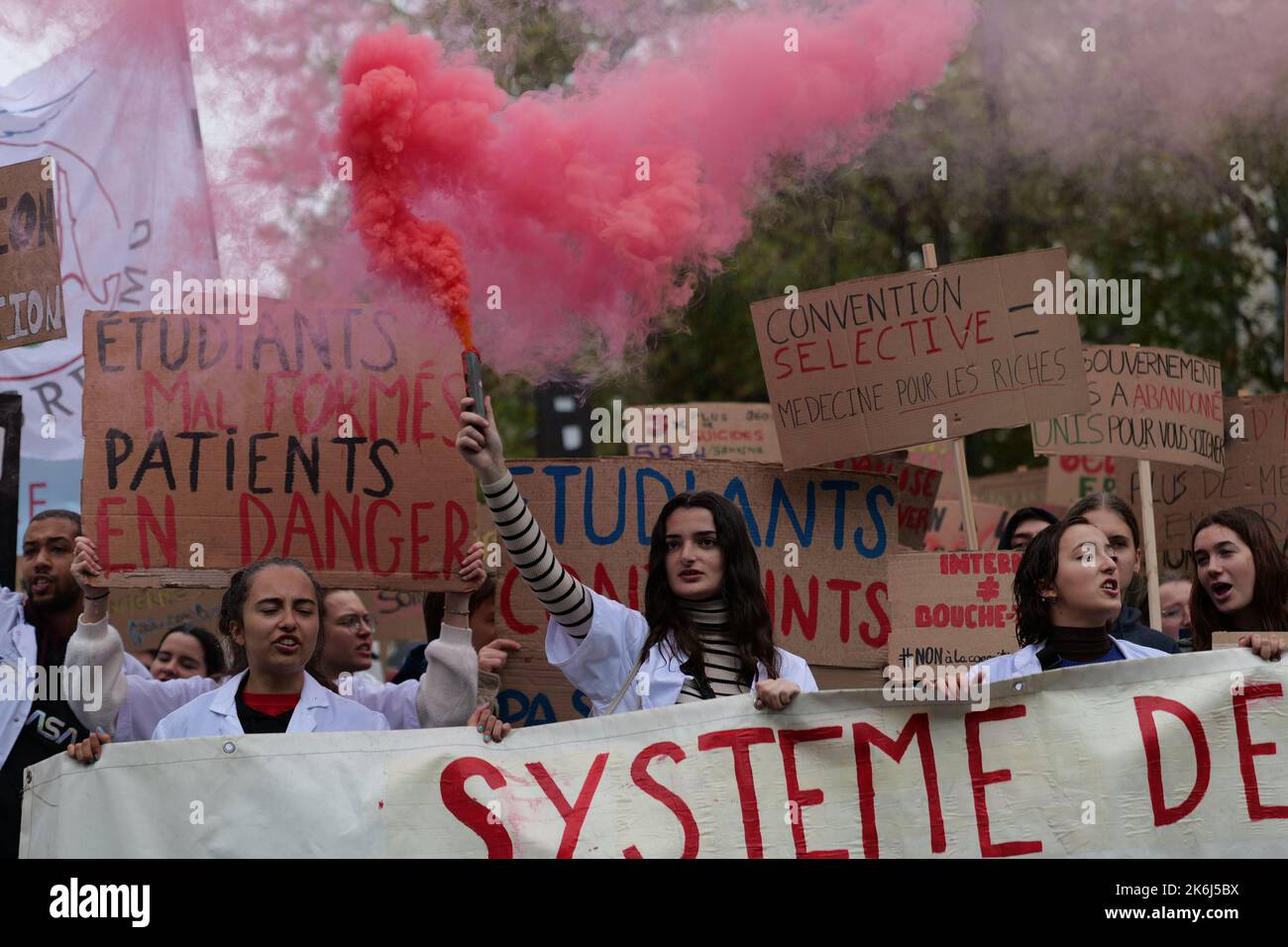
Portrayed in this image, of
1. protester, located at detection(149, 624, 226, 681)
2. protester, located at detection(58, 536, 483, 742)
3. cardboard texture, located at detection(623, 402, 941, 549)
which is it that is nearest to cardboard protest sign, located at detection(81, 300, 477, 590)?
protester, located at detection(58, 536, 483, 742)

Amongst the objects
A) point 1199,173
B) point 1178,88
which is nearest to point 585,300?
point 1178,88

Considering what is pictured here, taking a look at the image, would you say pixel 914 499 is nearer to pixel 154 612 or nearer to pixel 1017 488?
pixel 1017 488

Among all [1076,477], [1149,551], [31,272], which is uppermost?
[31,272]

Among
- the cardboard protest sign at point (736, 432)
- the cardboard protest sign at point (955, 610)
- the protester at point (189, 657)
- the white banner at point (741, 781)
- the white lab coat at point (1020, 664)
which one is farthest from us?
the cardboard protest sign at point (736, 432)

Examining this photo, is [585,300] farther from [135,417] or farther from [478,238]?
[135,417]

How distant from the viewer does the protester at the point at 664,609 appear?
4.41 metres

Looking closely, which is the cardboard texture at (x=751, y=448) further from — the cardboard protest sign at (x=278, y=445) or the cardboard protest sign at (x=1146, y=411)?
the cardboard protest sign at (x=278, y=445)

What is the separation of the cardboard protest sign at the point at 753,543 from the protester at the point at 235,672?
77 cm

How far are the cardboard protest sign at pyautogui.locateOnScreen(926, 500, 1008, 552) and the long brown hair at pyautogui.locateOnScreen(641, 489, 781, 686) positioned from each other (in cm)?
408

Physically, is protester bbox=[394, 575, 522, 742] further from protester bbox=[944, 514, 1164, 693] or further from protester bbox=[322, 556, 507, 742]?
protester bbox=[944, 514, 1164, 693]

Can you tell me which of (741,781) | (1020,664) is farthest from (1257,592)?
(741,781)

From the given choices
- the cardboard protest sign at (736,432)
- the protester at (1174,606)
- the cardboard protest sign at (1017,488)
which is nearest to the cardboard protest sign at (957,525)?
the cardboard protest sign at (1017,488)

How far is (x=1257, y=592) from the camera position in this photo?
16.1 ft

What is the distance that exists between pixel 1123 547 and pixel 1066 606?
76cm
